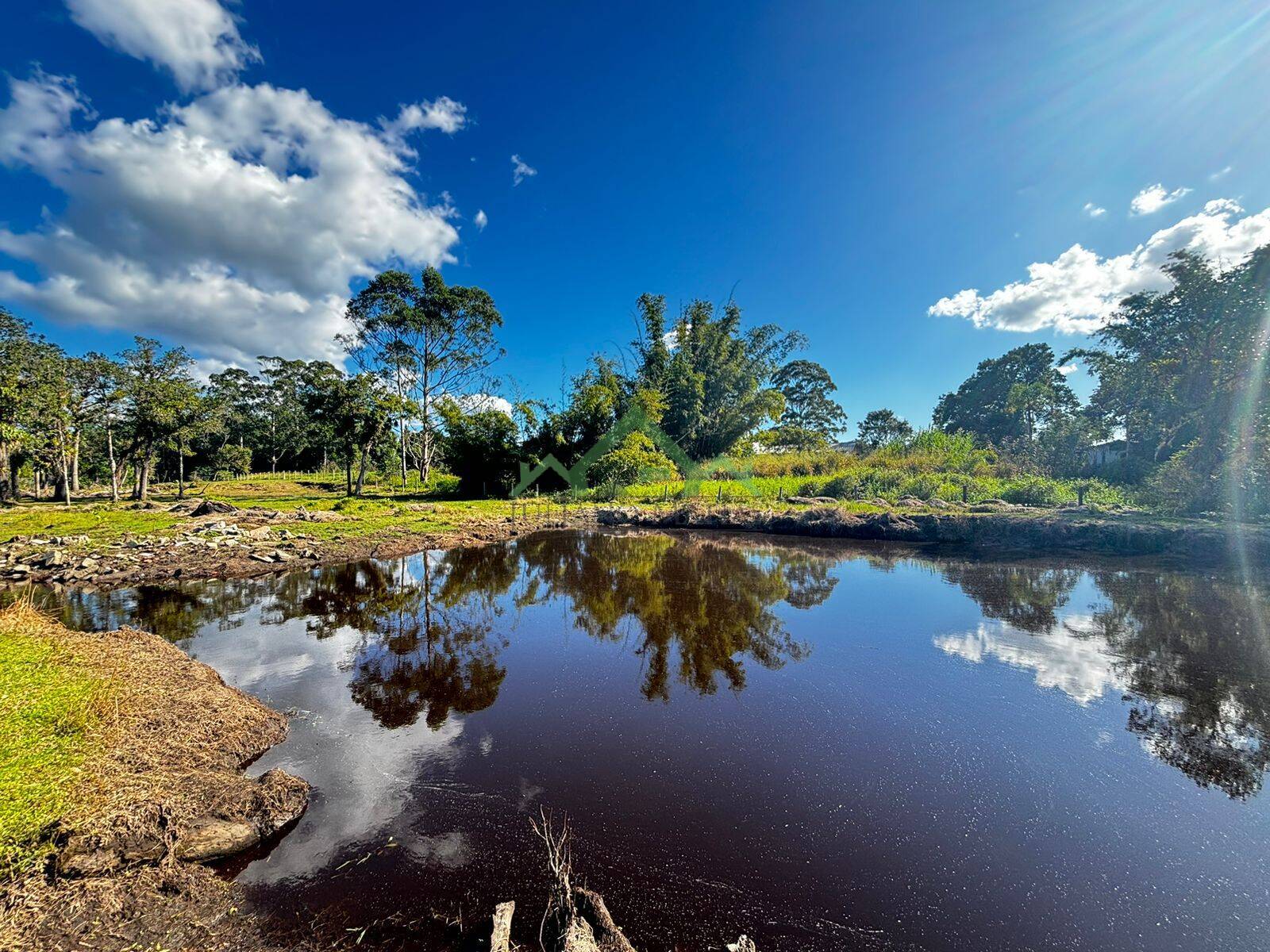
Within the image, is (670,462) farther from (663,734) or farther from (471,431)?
(663,734)

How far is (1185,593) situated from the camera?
8.17 m

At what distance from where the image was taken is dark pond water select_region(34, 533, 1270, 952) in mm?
2465

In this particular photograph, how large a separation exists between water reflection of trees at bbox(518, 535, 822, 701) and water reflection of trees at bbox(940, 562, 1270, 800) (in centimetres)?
303

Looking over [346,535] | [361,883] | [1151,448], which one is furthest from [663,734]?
[1151,448]

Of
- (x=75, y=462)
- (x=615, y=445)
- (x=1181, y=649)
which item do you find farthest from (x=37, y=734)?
(x=75, y=462)

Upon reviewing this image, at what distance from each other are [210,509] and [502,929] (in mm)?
19447

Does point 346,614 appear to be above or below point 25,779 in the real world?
below

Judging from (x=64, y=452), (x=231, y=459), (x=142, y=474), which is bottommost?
(x=142, y=474)

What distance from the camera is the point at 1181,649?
5746 millimetres

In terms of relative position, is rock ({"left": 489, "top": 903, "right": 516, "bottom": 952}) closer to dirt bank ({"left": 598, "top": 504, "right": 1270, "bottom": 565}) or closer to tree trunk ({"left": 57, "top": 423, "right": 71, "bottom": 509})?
dirt bank ({"left": 598, "top": 504, "right": 1270, "bottom": 565})

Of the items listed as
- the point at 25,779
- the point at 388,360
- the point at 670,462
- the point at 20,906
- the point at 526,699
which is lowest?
the point at 526,699

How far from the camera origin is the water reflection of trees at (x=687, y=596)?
5836mm

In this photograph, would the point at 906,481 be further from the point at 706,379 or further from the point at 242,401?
the point at 242,401

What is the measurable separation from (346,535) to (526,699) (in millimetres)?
11077
